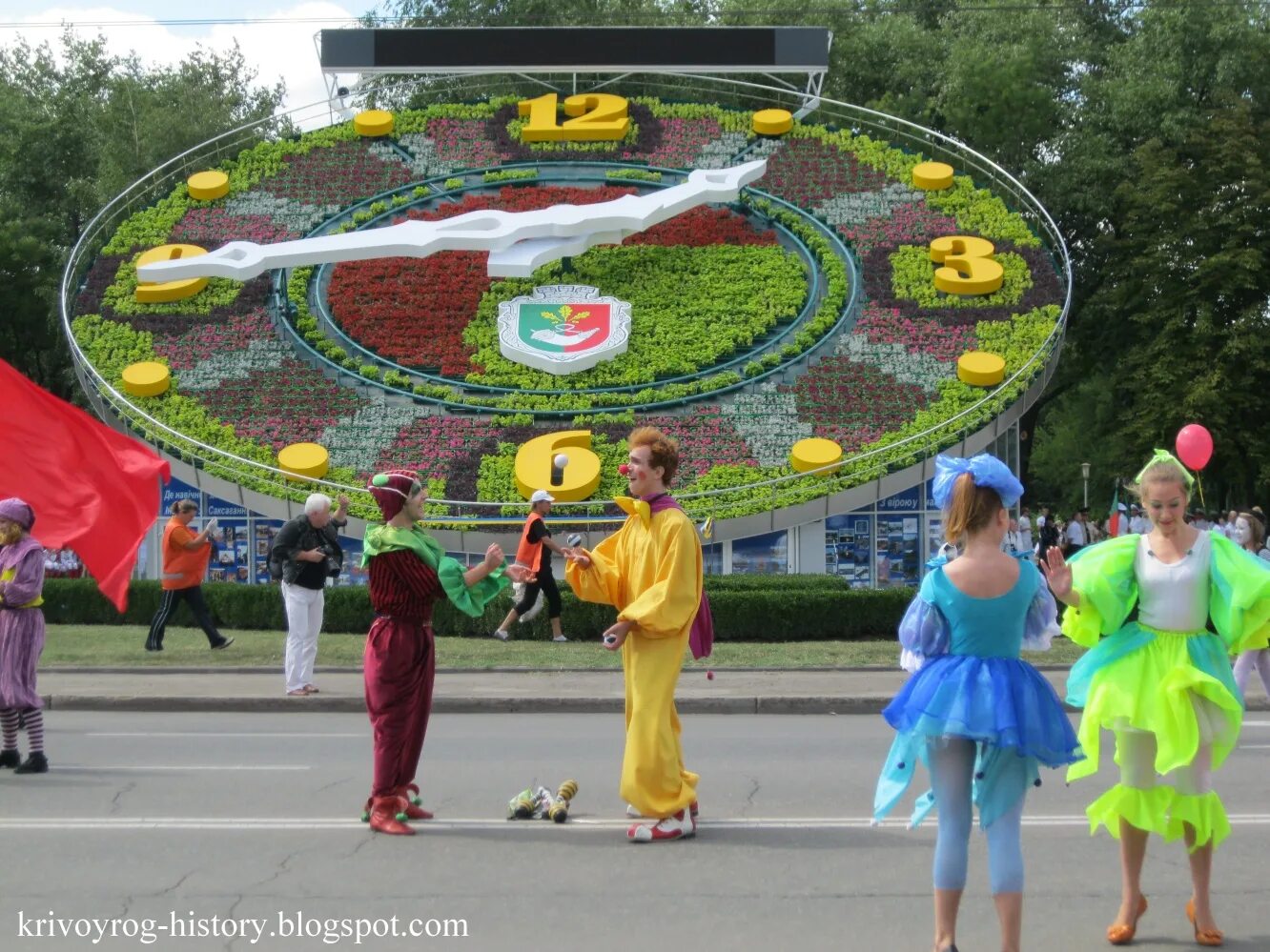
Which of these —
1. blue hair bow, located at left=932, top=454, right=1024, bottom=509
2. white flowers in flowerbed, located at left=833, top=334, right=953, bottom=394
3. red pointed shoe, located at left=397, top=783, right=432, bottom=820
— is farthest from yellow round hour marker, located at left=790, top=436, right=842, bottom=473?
blue hair bow, located at left=932, top=454, right=1024, bottom=509

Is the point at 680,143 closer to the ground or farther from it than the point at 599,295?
farther from it

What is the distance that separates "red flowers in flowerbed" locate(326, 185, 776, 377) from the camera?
27.4 m

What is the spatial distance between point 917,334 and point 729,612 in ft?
32.2

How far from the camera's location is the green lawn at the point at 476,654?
16.1 metres

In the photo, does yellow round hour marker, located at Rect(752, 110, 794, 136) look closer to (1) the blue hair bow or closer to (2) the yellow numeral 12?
(2) the yellow numeral 12

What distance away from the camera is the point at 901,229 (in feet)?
99.3

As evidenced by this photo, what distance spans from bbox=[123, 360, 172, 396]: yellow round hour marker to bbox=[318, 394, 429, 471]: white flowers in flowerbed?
3.01 m

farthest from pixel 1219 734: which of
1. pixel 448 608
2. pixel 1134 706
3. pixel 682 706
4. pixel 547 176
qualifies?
pixel 547 176

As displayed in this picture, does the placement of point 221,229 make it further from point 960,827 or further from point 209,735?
point 960,827

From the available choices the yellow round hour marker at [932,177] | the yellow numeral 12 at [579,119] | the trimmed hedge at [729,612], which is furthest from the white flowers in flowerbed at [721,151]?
the trimmed hedge at [729,612]

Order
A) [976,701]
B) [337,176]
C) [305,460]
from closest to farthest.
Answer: [976,701]
[305,460]
[337,176]

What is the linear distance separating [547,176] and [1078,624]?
27021mm

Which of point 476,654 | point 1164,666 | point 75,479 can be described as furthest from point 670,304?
point 1164,666

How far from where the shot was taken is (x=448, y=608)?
1959 cm
